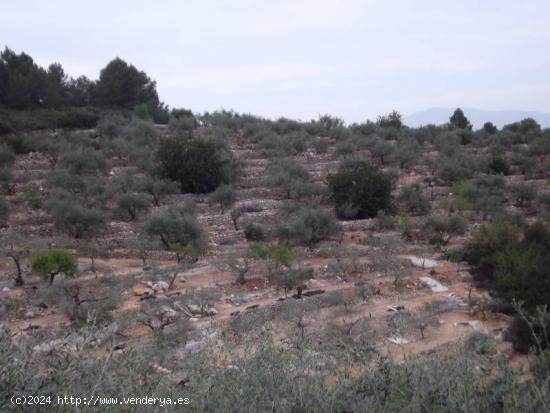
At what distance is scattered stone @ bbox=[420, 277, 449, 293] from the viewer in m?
9.67

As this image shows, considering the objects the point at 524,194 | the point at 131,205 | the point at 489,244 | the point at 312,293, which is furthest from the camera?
the point at 524,194

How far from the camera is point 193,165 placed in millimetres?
17359

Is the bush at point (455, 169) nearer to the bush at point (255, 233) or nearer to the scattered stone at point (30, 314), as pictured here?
the bush at point (255, 233)

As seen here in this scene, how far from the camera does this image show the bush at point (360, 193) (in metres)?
14.9

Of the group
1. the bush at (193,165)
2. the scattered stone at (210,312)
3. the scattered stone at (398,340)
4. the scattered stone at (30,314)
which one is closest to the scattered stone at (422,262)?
the scattered stone at (398,340)

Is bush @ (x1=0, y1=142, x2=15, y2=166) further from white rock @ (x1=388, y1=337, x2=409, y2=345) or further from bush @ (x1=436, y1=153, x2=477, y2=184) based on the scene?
white rock @ (x1=388, y1=337, x2=409, y2=345)

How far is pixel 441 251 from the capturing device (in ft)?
38.5

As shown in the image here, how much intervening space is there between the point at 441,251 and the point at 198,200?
22.8 ft

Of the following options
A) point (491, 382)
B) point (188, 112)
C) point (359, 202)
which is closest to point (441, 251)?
point (359, 202)

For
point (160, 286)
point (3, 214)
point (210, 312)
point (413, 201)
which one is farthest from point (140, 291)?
point (413, 201)

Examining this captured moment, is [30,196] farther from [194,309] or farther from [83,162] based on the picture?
[194,309]

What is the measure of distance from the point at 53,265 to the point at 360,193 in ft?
25.6

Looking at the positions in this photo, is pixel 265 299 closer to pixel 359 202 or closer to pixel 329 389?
pixel 329 389

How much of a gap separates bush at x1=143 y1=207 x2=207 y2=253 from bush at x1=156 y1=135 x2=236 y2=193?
509cm
